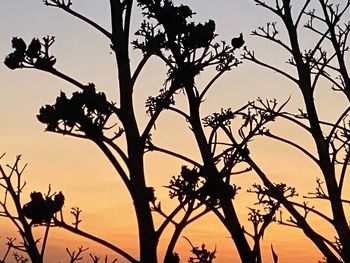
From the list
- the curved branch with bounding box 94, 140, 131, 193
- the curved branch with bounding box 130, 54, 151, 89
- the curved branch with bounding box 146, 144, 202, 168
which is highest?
the curved branch with bounding box 130, 54, 151, 89

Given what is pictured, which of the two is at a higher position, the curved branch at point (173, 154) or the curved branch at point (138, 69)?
the curved branch at point (138, 69)

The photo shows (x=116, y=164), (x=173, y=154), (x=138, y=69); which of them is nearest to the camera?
(x=116, y=164)

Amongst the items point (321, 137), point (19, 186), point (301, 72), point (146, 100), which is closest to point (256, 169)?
point (321, 137)

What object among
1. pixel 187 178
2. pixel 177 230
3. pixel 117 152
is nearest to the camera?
pixel 117 152

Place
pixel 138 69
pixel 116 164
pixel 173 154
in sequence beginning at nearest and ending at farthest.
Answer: pixel 116 164 < pixel 138 69 < pixel 173 154

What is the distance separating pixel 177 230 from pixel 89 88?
110 inches

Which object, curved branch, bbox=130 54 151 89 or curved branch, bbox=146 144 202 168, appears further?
curved branch, bbox=146 144 202 168

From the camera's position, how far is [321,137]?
10297mm

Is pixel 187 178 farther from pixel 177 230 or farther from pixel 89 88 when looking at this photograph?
pixel 89 88

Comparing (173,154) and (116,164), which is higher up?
(173,154)

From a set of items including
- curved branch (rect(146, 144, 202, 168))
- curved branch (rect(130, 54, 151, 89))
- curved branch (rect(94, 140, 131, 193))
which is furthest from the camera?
curved branch (rect(146, 144, 202, 168))

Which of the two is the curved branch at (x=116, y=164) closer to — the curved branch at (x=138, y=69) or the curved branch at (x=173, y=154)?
the curved branch at (x=138, y=69)

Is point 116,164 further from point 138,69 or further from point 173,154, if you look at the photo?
point 173,154

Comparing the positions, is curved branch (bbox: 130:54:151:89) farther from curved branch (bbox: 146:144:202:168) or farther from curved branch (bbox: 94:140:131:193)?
Result: curved branch (bbox: 146:144:202:168)
